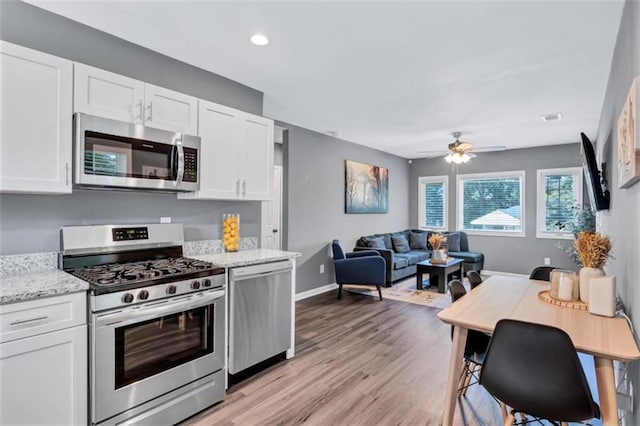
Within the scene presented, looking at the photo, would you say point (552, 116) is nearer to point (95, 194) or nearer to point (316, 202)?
point (316, 202)

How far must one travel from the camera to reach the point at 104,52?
8.21 feet

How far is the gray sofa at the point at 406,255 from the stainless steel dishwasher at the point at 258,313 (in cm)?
290

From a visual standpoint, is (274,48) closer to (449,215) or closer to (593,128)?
(593,128)

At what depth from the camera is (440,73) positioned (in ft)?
10.3

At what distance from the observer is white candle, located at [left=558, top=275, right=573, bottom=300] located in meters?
2.10

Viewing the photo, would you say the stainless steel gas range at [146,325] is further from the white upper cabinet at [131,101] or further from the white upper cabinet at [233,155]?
the white upper cabinet at [131,101]

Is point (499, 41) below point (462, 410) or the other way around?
the other way around

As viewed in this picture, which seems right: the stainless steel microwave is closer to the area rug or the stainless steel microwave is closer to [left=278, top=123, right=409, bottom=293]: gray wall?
[left=278, top=123, right=409, bottom=293]: gray wall

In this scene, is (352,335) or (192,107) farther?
(352,335)

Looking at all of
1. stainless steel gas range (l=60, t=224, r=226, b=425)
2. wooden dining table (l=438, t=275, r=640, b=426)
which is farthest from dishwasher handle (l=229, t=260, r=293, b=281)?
wooden dining table (l=438, t=275, r=640, b=426)

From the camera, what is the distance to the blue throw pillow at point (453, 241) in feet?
22.9

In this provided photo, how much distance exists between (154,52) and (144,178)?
1108mm

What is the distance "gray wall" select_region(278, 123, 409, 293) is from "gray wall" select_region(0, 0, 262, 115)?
1.81 metres

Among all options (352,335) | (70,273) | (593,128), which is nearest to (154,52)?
(70,273)
